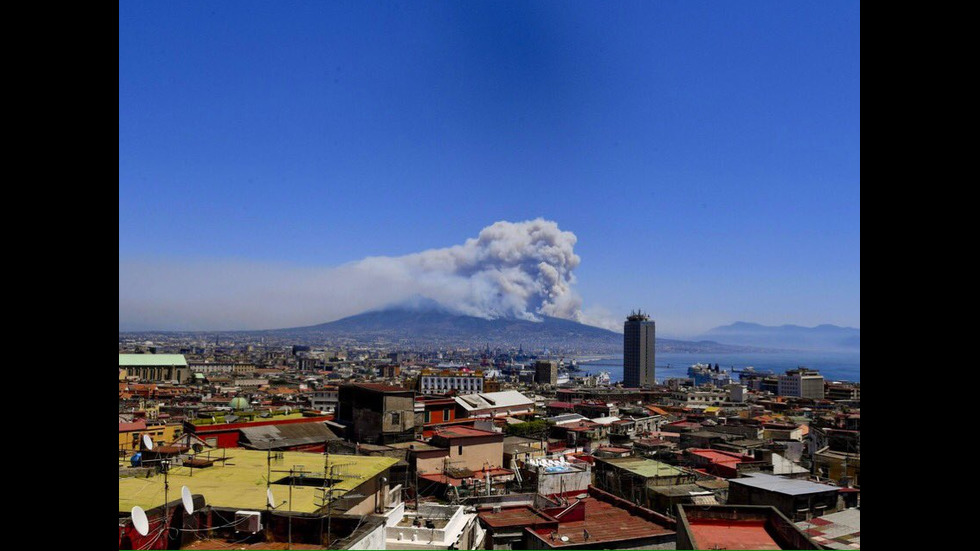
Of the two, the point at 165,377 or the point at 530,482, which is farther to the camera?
the point at 165,377

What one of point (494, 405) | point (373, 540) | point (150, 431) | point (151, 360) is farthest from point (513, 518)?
point (151, 360)

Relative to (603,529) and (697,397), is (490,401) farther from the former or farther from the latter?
(603,529)

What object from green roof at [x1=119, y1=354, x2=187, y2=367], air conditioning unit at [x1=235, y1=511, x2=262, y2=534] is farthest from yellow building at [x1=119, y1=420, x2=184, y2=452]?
green roof at [x1=119, y1=354, x2=187, y2=367]

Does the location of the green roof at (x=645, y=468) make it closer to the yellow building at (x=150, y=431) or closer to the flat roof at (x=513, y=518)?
the flat roof at (x=513, y=518)

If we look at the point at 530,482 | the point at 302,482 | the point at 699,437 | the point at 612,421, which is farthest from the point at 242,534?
the point at 612,421
